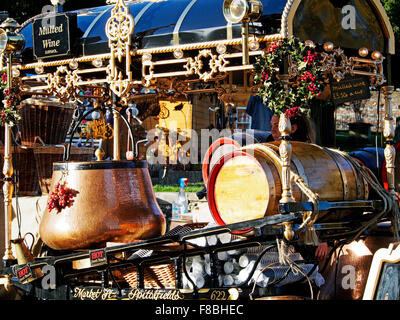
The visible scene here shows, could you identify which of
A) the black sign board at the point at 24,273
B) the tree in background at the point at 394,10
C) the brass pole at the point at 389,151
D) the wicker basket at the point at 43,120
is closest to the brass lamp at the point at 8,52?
the black sign board at the point at 24,273

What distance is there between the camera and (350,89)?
17.7 ft

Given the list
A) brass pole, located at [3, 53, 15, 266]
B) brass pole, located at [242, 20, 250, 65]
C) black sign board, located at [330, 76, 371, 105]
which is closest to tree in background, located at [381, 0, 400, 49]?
black sign board, located at [330, 76, 371, 105]

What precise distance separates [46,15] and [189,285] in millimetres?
3236

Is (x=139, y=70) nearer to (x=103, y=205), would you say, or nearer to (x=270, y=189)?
(x=103, y=205)

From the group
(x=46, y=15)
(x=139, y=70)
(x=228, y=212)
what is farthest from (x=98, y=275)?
(x=46, y=15)

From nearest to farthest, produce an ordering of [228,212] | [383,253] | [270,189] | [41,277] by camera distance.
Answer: [383,253]
[270,189]
[228,212]
[41,277]

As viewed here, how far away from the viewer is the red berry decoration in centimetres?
559

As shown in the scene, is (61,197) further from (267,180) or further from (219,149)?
(267,180)

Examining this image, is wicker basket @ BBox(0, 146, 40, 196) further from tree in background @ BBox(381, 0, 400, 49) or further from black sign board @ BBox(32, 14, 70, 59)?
tree in background @ BBox(381, 0, 400, 49)

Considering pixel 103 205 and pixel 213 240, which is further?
pixel 103 205

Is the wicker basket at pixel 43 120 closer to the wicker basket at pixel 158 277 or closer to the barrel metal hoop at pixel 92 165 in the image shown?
the barrel metal hoop at pixel 92 165

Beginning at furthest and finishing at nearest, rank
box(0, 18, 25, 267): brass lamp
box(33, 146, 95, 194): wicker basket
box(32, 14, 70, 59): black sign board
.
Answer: box(33, 146, 95, 194): wicker basket
box(0, 18, 25, 267): brass lamp
box(32, 14, 70, 59): black sign board

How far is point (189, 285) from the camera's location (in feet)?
16.7

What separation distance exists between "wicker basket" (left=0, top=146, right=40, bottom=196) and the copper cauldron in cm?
532
